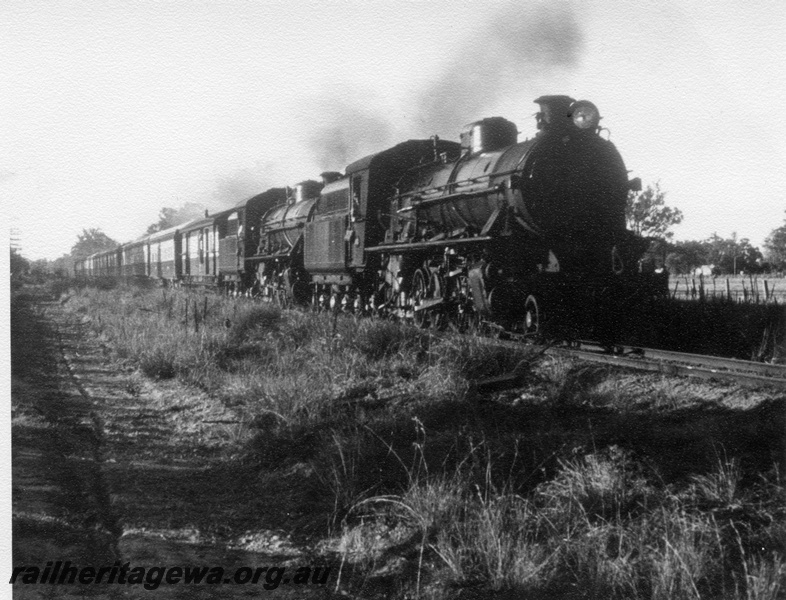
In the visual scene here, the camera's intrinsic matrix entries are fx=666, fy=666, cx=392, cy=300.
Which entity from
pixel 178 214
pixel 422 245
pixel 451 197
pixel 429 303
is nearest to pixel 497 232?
pixel 451 197

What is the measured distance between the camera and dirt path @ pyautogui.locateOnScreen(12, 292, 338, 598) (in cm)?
331

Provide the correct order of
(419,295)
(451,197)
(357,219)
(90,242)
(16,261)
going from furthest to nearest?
(90,242) → (357,219) → (419,295) → (451,197) → (16,261)

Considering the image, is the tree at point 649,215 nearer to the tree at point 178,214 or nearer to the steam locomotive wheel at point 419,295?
the steam locomotive wheel at point 419,295

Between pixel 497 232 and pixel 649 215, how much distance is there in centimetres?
189

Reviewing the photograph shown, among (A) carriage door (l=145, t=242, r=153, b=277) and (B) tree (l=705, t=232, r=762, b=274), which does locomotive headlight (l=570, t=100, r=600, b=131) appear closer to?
(B) tree (l=705, t=232, r=762, b=274)

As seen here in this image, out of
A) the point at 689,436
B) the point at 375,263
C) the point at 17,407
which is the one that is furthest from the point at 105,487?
the point at 375,263

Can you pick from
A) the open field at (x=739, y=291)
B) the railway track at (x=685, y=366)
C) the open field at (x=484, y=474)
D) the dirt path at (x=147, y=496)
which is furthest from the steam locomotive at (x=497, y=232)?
the dirt path at (x=147, y=496)

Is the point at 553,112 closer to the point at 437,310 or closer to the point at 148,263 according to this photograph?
the point at 437,310

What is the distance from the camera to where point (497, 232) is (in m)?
7.87

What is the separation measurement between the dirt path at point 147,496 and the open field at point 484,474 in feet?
0.09

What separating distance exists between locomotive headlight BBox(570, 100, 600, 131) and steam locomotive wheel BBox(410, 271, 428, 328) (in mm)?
3062

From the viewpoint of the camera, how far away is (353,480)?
3.75 meters

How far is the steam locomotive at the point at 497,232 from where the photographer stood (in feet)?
24.6

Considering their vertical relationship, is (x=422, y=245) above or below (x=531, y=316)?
above
